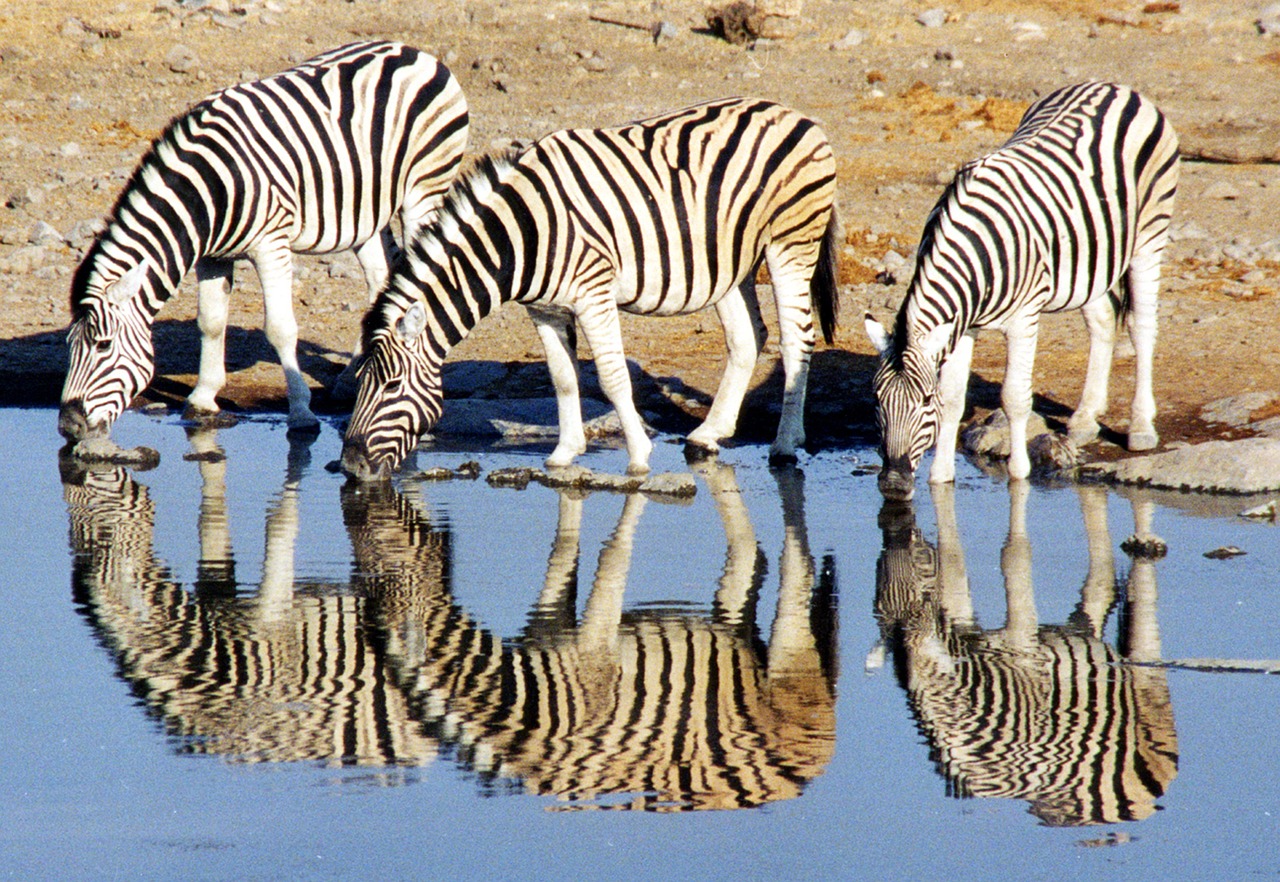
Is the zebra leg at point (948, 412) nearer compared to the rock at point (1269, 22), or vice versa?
the zebra leg at point (948, 412)

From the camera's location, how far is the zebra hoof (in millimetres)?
9820

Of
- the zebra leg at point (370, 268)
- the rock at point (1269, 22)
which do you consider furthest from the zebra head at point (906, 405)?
the rock at point (1269, 22)

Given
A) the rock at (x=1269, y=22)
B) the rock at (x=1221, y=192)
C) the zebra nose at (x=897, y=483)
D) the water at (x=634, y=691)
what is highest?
the rock at (x=1269, y=22)

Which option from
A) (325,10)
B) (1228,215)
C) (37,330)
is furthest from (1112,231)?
(325,10)

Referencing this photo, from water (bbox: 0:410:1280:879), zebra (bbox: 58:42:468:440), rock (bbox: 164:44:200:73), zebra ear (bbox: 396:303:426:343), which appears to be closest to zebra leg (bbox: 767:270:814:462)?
water (bbox: 0:410:1280:879)

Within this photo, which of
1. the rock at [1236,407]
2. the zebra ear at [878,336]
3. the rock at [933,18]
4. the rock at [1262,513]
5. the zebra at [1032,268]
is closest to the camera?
the rock at [1262,513]

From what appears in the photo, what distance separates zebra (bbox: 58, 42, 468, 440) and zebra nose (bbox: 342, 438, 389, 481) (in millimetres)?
1691

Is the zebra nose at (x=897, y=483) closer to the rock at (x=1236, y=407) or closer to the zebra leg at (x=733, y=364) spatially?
the zebra leg at (x=733, y=364)

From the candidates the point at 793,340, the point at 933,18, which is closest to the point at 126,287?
the point at 793,340

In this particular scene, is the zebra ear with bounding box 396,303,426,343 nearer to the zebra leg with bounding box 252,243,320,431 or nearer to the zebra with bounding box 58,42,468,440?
the zebra with bounding box 58,42,468,440

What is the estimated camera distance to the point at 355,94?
11.5 m

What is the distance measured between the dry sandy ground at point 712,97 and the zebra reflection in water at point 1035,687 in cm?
372

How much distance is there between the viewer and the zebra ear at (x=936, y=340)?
8.52 m

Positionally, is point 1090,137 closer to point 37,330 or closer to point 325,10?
point 37,330
